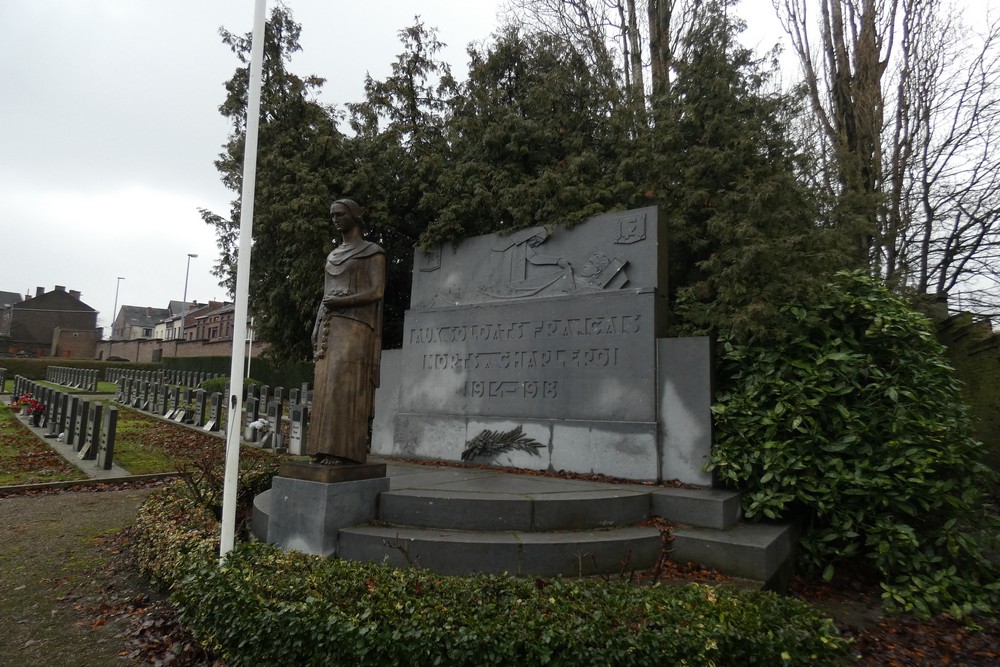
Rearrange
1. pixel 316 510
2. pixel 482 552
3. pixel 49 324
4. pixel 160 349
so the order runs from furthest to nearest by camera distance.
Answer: pixel 49 324 < pixel 160 349 < pixel 316 510 < pixel 482 552

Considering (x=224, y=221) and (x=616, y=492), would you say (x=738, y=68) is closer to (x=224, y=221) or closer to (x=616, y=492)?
(x=616, y=492)

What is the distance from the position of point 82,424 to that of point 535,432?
1050cm

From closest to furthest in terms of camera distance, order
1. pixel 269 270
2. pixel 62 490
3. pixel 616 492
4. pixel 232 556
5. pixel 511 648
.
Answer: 1. pixel 511 648
2. pixel 232 556
3. pixel 616 492
4. pixel 62 490
5. pixel 269 270

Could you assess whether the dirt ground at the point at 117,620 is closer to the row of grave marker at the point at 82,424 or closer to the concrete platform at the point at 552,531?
the concrete platform at the point at 552,531

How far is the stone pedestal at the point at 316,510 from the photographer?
4.46m

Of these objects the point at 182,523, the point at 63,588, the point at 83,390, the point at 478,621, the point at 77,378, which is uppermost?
the point at 77,378

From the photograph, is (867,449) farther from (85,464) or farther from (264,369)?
(264,369)

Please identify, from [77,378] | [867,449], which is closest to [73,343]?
[77,378]

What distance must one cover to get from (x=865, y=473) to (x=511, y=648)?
3811 mm

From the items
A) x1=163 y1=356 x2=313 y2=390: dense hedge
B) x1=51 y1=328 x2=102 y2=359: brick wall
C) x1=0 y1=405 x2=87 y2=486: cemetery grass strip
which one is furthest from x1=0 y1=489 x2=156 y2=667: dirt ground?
x1=51 y1=328 x2=102 y2=359: brick wall

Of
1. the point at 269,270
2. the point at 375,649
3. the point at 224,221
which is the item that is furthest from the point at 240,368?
the point at 224,221

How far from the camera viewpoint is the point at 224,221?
11484 millimetres

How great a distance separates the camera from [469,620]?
2.99 m

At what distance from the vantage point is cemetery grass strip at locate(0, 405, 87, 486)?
31.6 ft
